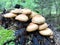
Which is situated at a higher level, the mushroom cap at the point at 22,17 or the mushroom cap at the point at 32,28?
the mushroom cap at the point at 22,17

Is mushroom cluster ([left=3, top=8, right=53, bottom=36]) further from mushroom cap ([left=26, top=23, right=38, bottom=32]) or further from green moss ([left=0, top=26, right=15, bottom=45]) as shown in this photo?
green moss ([left=0, top=26, right=15, bottom=45])

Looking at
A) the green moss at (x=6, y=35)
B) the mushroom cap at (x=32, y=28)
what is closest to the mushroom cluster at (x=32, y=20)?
the mushroom cap at (x=32, y=28)

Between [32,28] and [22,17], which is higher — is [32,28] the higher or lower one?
the lower one

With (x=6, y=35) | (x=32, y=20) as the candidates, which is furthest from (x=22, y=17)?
(x=6, y=35)

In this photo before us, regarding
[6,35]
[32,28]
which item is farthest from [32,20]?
[6,35]

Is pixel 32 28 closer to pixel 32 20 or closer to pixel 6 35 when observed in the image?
pixel 32 20

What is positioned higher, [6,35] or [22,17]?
[22,17]

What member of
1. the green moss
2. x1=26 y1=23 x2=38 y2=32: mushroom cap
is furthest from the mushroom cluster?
the green moss

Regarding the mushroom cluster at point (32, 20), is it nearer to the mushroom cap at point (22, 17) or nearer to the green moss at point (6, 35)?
the mushroom cap at point (22, 17)

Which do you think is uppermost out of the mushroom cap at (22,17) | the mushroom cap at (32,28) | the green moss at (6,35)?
the mushroom cap at (22,17)

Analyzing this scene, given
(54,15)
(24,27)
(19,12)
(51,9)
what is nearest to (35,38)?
(24,27)

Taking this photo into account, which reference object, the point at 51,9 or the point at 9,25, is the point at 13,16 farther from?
the point at 51,9
